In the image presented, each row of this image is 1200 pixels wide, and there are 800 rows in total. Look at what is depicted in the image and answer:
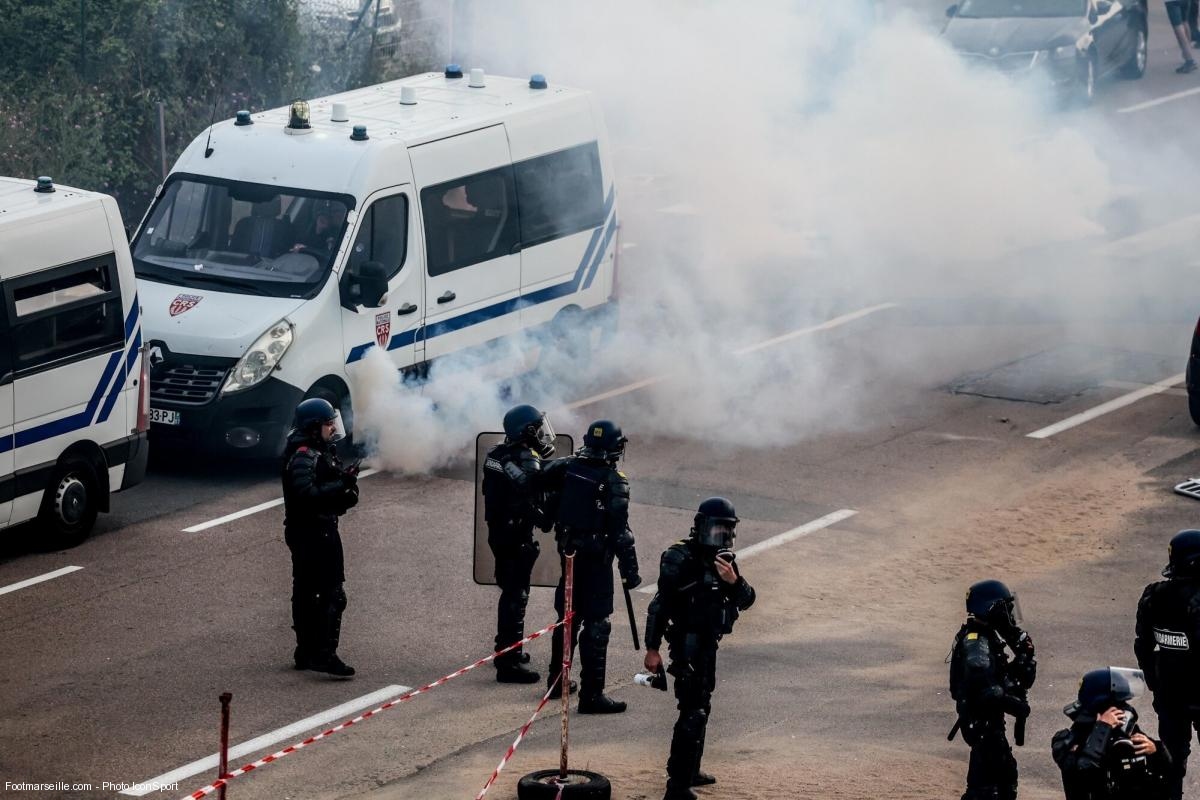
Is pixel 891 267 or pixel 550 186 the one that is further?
pixel 891 267

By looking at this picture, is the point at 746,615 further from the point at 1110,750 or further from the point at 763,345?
the point at 763,345

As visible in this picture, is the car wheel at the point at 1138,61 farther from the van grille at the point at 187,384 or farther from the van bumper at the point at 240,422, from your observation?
the van grille at the point at 187,384

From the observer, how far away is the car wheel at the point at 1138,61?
30.4m

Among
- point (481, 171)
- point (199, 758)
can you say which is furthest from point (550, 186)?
point (199, 758)

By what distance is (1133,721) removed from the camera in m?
7.96

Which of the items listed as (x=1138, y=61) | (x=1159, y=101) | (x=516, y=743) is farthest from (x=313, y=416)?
(x=1138, y=61)

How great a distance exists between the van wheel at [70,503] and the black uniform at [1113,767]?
25.9 feet

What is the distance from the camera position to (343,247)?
15.5 m

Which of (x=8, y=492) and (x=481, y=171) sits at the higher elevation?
(x=481, y=171)

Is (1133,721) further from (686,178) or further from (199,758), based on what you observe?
(686,178)

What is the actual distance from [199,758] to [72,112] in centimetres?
1109

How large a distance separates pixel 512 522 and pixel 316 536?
1121 millimetres

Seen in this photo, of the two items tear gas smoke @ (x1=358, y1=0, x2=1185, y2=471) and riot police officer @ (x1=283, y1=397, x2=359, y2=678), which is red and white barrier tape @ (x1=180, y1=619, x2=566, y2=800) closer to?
riot police officer @ (x1=283, y1=397, x2=359, y2=678)

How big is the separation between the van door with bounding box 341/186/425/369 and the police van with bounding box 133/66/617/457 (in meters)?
0.01
